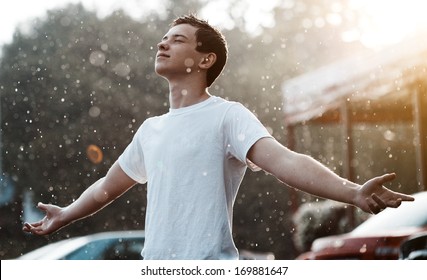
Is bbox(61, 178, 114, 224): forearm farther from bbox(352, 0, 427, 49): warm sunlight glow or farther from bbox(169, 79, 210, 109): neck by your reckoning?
bbox(352, 0, 427, 49): warm sunlight glow

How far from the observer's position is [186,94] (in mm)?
1857

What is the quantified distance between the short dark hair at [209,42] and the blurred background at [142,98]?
442 cm

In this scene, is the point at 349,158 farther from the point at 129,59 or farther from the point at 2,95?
the point at 2,95

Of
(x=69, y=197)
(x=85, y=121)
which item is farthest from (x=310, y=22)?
(x=69, y=197)

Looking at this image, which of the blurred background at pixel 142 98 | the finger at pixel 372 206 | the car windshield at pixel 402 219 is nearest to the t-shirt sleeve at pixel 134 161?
the finger at pixel 372 206

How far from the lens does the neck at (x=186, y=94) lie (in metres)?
1.85

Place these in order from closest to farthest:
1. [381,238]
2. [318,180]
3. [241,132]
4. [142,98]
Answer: [318,180]
[241,132]
[381,238]
[142,98]

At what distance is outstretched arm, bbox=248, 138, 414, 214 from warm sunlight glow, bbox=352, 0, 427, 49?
3.01 metres

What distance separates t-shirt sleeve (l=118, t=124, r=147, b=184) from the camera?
1.91 meters

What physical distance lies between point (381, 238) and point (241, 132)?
157cm

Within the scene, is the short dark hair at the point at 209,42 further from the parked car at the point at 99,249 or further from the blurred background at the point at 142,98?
the blurred background at the point at 142,98

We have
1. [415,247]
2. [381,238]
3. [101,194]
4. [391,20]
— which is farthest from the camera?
[391,20]

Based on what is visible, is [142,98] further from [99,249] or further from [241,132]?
[241,132]

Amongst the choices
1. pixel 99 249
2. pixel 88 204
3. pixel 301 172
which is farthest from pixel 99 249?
pixel 301 172
